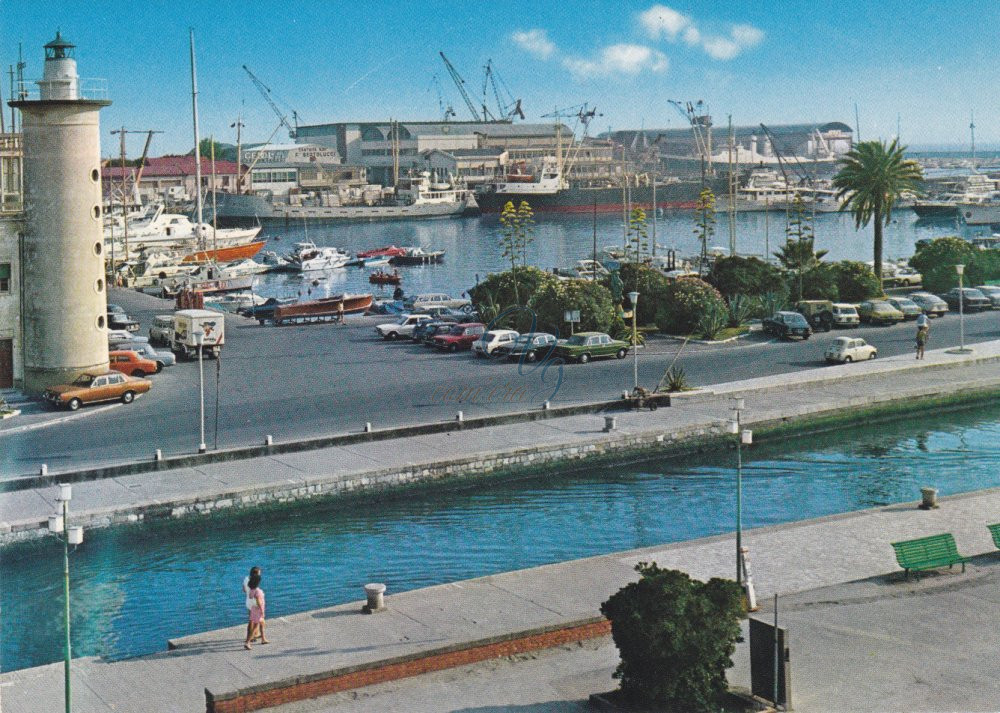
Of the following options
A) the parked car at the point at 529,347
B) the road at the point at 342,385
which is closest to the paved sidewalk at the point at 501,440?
the road at the point at 342,385

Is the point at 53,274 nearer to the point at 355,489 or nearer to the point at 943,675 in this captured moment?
the point at 355,489

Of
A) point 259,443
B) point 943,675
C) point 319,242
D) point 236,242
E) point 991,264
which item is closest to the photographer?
point 943,675

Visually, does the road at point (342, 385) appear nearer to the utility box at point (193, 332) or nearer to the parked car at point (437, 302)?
the utility box at point (193, 332)

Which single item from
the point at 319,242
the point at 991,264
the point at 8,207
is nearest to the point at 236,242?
the point at 319,242

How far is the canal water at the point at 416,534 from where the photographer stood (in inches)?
1144

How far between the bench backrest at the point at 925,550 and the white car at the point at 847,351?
2776cm

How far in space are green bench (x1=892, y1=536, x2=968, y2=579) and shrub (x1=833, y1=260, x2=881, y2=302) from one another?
44.7 m

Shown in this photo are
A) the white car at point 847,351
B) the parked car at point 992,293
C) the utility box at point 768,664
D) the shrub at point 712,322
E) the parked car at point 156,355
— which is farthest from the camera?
the parked car at point 992,293

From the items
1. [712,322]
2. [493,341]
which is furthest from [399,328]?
[712,322]

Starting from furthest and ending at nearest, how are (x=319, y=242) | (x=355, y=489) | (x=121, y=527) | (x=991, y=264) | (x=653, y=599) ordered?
(x=319, y=242), (x=991, y=264), (x=355, y=489), (x=121, y=527), (x=653, y=599)

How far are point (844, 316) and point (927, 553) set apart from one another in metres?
38.1

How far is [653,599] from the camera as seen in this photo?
1989 centimetres

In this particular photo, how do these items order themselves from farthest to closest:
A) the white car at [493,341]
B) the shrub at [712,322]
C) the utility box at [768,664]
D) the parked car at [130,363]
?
the shrub at [712,322]
the white car at [493,341]
the parked car at [130,363]
the utility box at [768,664]

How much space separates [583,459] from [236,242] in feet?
293
